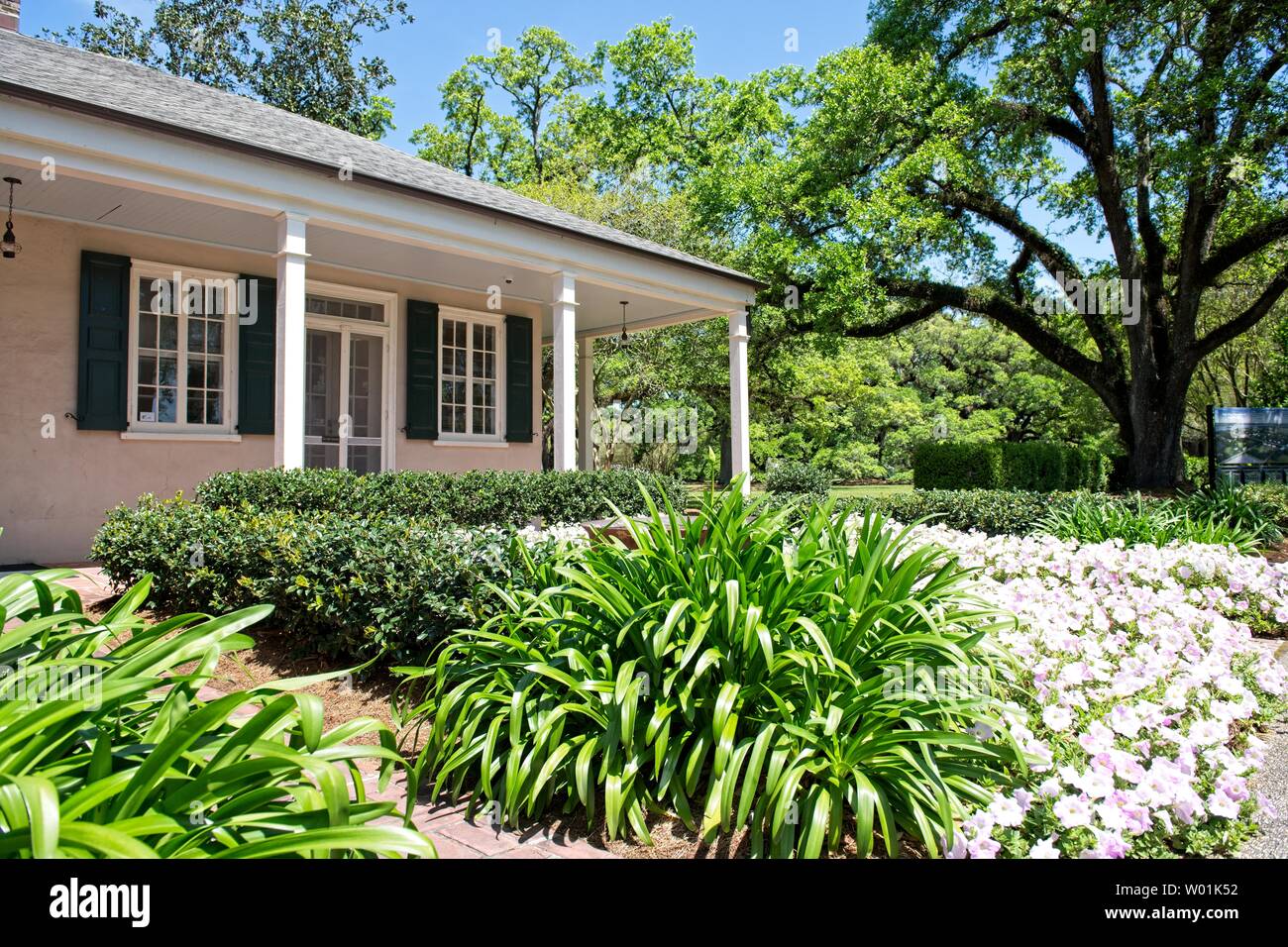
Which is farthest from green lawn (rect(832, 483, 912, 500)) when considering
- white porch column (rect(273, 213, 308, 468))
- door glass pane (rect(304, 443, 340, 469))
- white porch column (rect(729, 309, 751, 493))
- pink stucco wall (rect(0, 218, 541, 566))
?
pink stucco wall (rect(0, 218, 541, 566))

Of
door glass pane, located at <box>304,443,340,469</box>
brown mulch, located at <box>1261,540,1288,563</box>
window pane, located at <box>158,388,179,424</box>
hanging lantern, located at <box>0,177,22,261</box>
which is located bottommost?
brown mulch, located at <box>1261,540,1288,563</box>

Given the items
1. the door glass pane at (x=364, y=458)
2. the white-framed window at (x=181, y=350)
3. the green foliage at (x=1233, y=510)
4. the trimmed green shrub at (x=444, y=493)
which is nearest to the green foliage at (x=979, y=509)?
the green foliage at (x=1233, y=510)

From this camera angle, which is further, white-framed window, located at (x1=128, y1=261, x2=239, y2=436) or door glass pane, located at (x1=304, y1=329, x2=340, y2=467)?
door glass pane, located at (x1=304, y1=329, x2=340, y2=467)

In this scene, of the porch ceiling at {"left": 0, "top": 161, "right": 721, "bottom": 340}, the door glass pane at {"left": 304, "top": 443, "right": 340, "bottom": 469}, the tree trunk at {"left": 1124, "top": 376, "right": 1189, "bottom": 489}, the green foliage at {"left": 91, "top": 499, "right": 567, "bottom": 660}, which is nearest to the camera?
the green foliage at {"left": 91, "top": 499, "right": 567, "bottom": 660}

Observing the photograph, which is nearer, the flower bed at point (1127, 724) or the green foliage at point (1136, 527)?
the flower bed at point (1127, 724)

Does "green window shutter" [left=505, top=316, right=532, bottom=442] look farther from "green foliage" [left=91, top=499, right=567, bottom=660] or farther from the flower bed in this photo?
the flower bed

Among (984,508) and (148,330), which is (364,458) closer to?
(148,330)

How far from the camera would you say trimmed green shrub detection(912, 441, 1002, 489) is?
14648mm

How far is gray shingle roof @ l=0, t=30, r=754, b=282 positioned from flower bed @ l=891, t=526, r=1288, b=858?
268 inches

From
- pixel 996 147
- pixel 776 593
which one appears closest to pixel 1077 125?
pixel 996 147

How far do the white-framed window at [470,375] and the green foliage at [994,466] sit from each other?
8.37 metres

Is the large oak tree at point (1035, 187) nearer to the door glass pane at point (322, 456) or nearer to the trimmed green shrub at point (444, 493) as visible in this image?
the trimmed green shrub at point (444, 493)

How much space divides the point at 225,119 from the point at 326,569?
5.63 metres

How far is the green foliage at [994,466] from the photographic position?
48.2 feet
